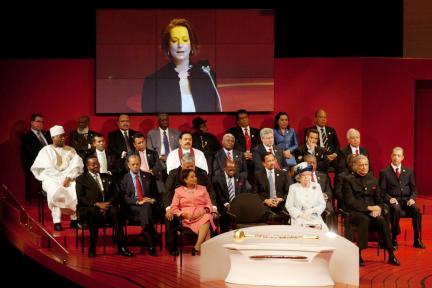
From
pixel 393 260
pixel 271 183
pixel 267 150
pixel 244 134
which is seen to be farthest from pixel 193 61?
pixel 393 260

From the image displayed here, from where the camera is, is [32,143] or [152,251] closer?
[152,251]

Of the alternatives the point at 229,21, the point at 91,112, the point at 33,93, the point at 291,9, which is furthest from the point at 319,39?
the point at 33,93

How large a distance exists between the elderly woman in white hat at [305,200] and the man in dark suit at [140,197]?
1522mm

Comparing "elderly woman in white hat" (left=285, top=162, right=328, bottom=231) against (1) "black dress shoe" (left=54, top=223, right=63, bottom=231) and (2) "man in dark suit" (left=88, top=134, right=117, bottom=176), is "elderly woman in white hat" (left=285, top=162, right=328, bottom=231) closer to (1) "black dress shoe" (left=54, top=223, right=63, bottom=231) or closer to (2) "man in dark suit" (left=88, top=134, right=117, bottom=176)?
(2) "man in dark suit" (left=88, top=134, right=117, bottom=176)

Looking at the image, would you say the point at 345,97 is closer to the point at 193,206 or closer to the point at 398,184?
the point at 398,184

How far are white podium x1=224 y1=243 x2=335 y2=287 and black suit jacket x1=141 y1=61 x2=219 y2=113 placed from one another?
4875 millimetres

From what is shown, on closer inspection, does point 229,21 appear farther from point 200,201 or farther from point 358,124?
point 200,201

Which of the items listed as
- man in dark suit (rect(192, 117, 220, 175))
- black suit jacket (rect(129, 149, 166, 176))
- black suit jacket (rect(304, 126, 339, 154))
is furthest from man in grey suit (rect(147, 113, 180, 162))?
black suit jacket (rect(304, 126, 339, 154))

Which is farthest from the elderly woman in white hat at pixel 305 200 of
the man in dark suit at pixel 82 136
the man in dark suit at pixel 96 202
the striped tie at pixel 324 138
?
the man in dark suit at pixel 82 136

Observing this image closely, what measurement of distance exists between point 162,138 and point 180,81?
47.1 inches

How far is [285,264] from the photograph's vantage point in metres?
6.85

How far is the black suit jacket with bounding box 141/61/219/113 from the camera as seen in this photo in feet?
37.9

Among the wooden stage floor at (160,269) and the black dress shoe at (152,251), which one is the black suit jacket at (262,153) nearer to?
the wooden stage floor at (160,269)

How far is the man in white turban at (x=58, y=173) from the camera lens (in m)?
9.55
